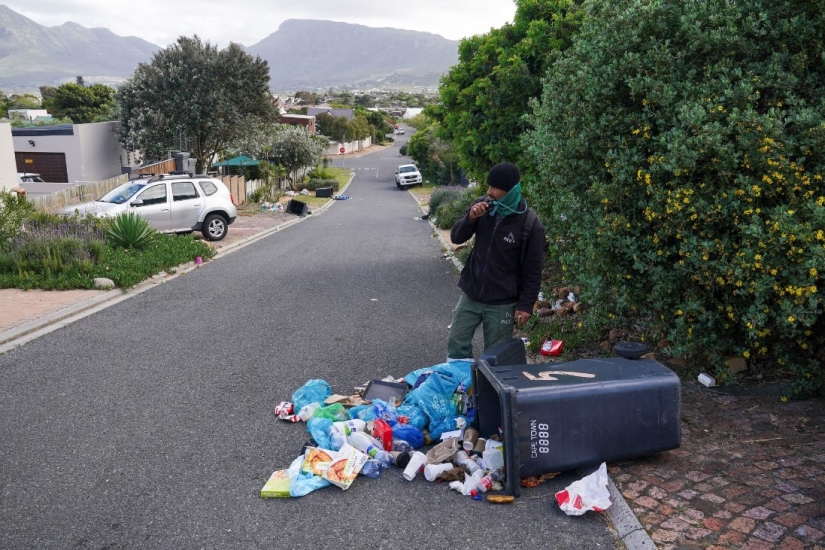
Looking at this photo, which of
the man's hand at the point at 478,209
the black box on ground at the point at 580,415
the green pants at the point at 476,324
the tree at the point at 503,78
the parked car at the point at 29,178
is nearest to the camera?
the black box on ground at the point at 580,415

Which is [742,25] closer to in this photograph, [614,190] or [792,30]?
[792,30]

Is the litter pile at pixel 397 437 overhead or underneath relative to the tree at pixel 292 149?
underneath

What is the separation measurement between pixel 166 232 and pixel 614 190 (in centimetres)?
1465

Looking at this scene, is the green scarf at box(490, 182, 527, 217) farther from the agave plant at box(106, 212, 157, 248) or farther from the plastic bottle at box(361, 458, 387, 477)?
the agave plant at box(106, 212, 157, 248)

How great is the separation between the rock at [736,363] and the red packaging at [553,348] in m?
1.81

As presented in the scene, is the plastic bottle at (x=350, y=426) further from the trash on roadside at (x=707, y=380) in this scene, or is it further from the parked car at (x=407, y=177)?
the parked car at (x=407, y=177)

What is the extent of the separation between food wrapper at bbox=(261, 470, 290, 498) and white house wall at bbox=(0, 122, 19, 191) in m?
24.9

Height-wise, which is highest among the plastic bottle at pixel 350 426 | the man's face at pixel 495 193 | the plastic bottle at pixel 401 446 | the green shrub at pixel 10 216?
the man's face at pixel 495 193

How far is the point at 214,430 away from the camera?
18.3ft

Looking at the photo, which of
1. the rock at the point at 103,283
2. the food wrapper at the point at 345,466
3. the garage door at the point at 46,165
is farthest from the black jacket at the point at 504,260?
the garage door at the point at 46,165

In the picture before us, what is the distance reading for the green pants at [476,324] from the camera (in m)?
5.73

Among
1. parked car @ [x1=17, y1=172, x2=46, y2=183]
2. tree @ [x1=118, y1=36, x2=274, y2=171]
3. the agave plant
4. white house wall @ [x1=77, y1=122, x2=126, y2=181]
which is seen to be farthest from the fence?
parked car @ [x1=17, y1=172, x2=46, y2=183]

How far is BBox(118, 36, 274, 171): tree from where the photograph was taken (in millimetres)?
32281

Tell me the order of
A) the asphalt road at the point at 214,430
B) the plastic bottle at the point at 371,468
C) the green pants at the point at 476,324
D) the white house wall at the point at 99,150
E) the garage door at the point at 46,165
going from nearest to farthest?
1. the asphalt road at the point at 214,430
2. the plastic bottle at the point at 371,468
3. the green pants at the point at 476,324
4. the white house wall at the point at 99,150
5. the garage door at the point at 46,165
